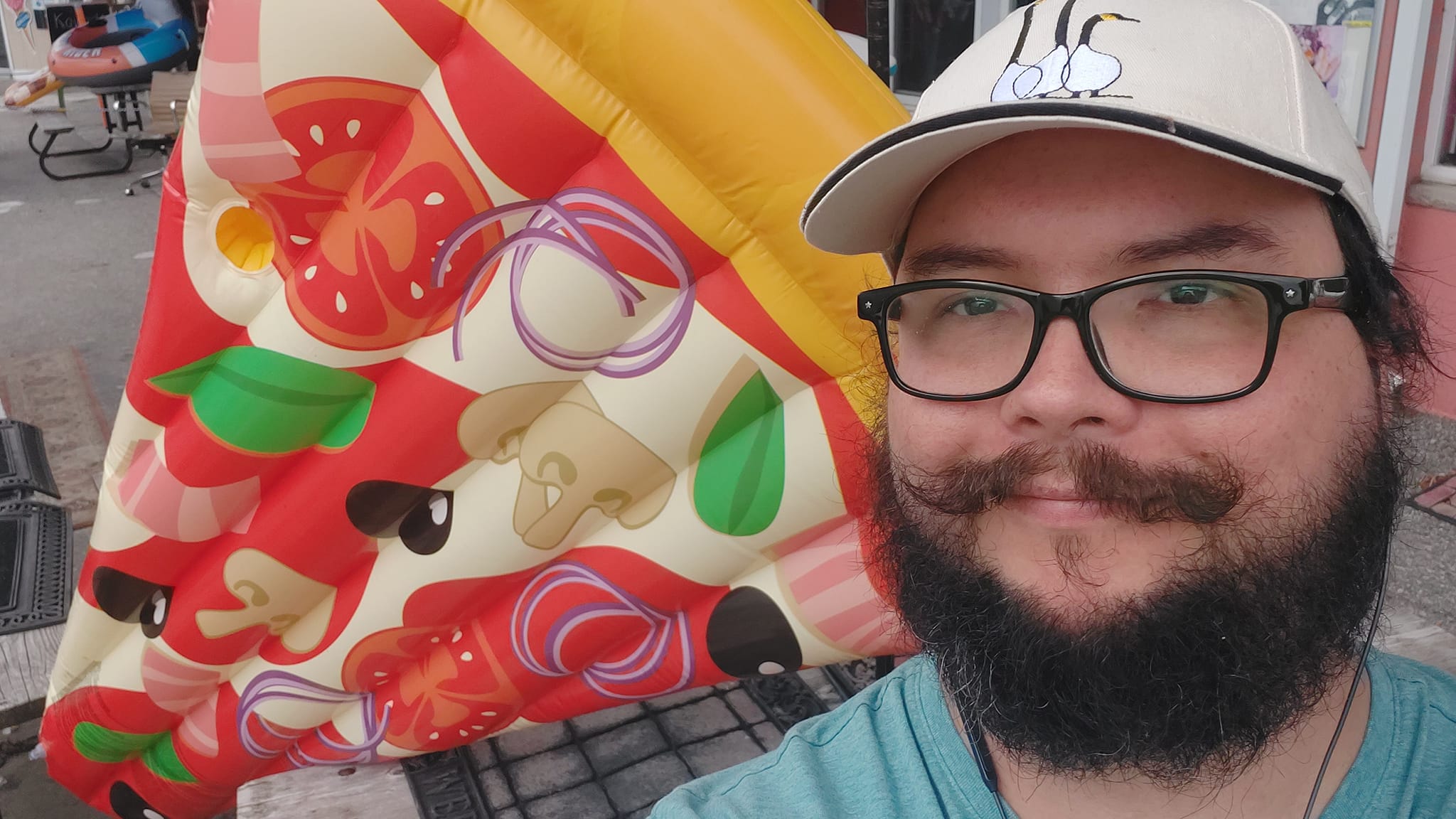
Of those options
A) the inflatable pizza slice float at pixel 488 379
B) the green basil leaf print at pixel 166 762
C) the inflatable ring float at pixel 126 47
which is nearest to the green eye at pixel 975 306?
the inflatable pizza slice float at pixel 488 379

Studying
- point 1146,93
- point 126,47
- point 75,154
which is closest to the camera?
point 1146,93

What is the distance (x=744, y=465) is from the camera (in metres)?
1.77

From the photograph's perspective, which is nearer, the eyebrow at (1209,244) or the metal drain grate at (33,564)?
the eyebrow at (1209,244)

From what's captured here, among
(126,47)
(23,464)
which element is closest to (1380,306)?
(23,464)

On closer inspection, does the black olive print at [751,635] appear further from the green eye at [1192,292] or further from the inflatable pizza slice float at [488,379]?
the green eye at [1192,292]

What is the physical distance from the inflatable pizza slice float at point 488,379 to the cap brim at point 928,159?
17.6 inches

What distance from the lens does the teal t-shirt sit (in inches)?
40.6

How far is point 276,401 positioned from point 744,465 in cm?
78

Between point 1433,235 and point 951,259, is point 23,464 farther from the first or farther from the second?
point 1433,235

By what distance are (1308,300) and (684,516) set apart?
1068 mm

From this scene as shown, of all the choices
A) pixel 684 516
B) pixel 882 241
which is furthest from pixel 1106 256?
pixel 684 516

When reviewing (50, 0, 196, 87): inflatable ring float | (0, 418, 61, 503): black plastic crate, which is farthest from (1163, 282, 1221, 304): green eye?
(50, 0, 196, 87): inflatable ring float

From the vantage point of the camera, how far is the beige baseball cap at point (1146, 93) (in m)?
0.89

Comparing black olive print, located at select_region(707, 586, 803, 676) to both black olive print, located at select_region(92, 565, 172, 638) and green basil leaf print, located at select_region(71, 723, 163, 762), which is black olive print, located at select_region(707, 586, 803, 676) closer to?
black olive print, located at select_region(92, 565, 172, 638)
